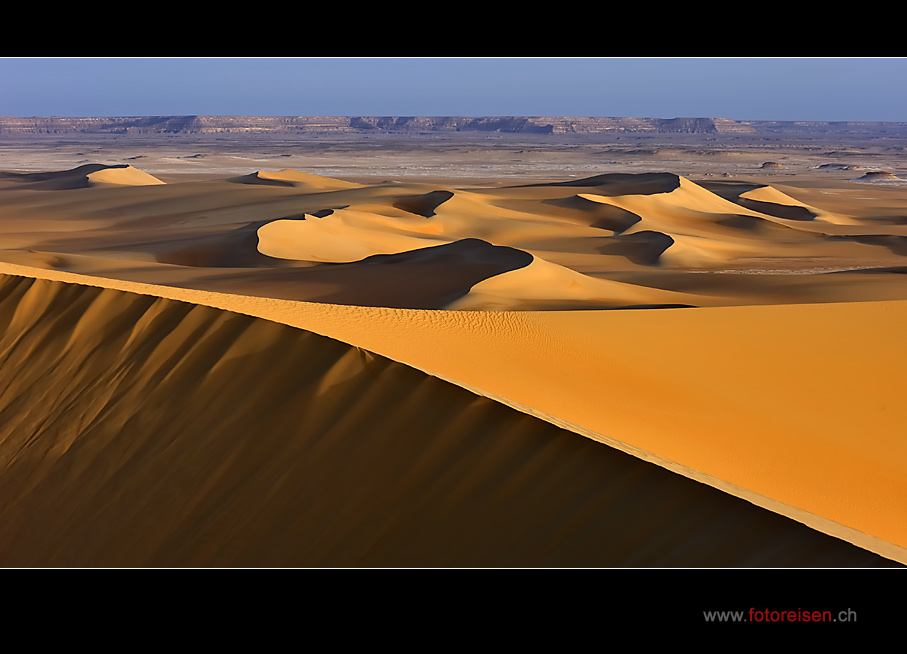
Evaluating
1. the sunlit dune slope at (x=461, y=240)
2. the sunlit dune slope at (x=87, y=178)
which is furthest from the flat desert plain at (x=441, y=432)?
the sunlit dune slope at (x=87, y=178)

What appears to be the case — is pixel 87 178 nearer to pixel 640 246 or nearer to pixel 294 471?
pixel 640 246

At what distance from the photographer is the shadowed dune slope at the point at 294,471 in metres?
4.61

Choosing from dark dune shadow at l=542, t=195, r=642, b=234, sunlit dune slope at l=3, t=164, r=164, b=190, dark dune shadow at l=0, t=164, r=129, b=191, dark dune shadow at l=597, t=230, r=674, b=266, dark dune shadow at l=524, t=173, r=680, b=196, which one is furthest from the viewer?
sunlit dune slope at l=3, t=164, r=164, b=190

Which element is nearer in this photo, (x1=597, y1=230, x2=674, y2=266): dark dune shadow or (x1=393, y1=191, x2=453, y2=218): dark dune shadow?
(x1=597, y1=230, x2=674, y2=266): dark dune shadow

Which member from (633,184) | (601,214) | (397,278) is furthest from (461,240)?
(633,184)

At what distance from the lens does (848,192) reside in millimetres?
55406

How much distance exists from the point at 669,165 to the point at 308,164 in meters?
35.9

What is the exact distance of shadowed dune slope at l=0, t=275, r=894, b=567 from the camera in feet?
15.1

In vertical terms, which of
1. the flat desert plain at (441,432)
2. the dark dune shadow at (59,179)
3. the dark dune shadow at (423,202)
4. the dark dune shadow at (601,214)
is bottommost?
the dark dune shadow at (59,179)

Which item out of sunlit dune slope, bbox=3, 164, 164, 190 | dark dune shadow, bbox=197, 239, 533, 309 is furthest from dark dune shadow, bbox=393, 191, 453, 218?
sunlit dune slope, bbox=3, 164, 164, 190

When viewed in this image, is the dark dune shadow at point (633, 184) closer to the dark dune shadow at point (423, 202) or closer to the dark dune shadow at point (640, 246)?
the dark dune shadow at point (423, 202)

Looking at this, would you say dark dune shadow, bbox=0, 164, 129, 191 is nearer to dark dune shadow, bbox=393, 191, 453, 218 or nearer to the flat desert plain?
dark dune shadow, bbox=393, 191, 453, 218
